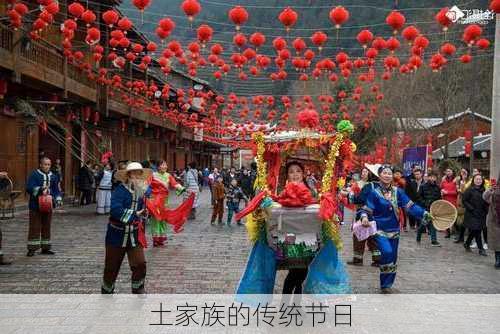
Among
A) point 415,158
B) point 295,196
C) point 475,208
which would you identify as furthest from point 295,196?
point 415,158

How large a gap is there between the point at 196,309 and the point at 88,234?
24.6 ft

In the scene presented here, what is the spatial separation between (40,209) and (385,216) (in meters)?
6.01

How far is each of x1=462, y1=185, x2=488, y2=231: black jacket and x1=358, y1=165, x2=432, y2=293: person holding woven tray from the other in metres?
4.21

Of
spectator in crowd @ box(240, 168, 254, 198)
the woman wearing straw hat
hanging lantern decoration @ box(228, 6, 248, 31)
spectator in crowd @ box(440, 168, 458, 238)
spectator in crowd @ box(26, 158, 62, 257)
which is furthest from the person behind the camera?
spectator in crowd @ box(240, 168, 254, 198)

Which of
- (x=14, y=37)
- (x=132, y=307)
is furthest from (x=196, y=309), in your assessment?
(x=14, y=37)

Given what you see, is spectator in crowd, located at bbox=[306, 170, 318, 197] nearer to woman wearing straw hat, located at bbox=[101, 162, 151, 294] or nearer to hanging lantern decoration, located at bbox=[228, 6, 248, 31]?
woman wearing straw hat, located at bbox=[101, 162, 151, 294]

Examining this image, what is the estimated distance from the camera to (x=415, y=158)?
18.7 m

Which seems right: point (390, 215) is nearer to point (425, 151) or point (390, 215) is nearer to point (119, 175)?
point (119, 175)

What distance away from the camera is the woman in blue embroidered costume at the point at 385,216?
24.1 ft

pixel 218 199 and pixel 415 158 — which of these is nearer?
pixel 218 199

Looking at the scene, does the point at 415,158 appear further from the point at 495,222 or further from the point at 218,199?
the point at 495,222

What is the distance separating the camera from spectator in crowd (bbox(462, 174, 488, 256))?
11156 millimetres

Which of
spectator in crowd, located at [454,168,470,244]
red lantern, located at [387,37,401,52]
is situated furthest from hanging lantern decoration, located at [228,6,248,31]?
spectator in crowd, located at [454,168,470,244]

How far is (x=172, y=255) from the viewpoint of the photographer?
10352mm
